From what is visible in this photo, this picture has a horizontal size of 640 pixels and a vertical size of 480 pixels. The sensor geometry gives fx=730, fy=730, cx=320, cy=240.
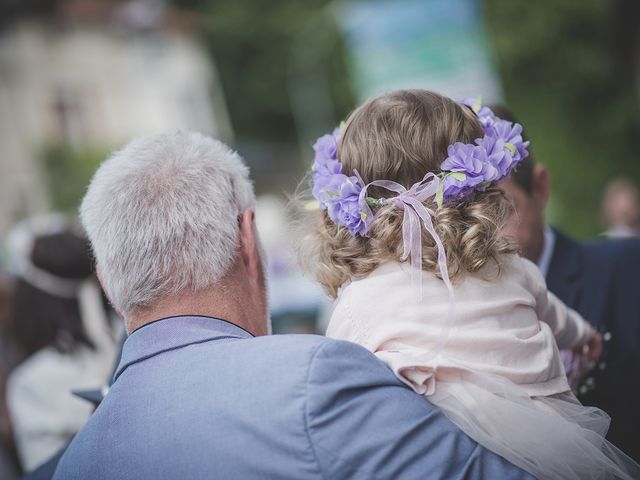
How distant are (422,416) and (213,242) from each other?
745 mm

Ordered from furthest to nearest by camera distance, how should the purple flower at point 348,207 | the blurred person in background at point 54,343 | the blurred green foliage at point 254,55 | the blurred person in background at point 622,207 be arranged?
the blurred green foliage at point 254,55 → the blurred person in background at point 622,207 → the blurred person in background at point 54,343 → the purple flower at point 348,207

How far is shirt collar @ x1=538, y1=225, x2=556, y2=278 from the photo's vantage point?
10.4 feet


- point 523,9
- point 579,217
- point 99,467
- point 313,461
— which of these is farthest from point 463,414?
point 523,9

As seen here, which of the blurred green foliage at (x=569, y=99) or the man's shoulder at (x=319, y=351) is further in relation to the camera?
the blurred green foliage at (x=569, y=99)

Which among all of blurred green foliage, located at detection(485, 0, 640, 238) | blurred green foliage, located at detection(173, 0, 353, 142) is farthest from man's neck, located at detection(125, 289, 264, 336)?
blurred green foliage, located at detection(173, 0, 353, 142)

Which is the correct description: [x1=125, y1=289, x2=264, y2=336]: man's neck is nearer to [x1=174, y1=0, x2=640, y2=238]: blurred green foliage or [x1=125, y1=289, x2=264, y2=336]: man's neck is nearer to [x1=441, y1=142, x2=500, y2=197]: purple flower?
[x1=441, y1=142, x2=500, y2=197]: purple flower

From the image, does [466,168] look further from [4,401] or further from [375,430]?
[4,401]

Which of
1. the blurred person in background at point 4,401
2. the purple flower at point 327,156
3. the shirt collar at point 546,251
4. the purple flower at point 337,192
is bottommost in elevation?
the blurred person in background at point 4,401

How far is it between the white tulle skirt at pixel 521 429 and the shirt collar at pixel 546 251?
1.30 meters

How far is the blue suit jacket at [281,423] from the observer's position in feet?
5.59

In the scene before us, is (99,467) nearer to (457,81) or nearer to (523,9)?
(457,81)

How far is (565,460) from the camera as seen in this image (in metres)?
1.86

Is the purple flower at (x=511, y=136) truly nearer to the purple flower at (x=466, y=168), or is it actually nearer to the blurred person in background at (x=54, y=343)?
the purple flower at (x=466, y=168)

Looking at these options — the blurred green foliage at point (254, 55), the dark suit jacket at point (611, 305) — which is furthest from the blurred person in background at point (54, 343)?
the blurred green foliage at point (254, 55)
